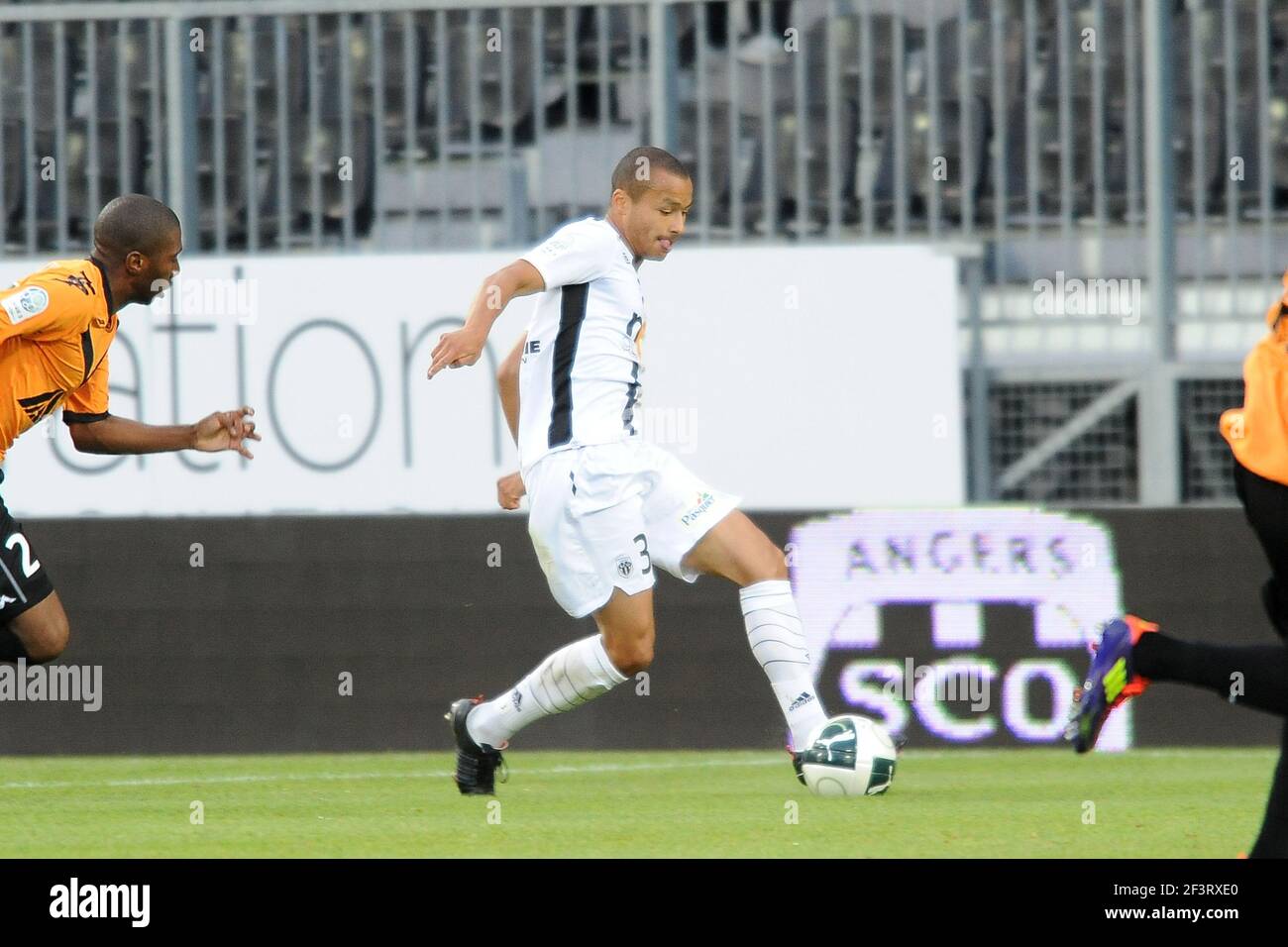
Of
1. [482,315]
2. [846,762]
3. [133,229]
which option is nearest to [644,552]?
[846,762]

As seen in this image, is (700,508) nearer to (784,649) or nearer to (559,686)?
(784,649)

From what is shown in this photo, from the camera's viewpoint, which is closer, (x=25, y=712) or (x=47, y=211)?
(x=25, y=712)

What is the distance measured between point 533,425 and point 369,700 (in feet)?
10.3

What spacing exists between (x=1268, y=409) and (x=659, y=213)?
2262 millimetres

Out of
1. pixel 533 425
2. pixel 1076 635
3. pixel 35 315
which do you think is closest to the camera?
pixel 35 315

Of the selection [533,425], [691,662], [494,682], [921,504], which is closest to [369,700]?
[494,682]

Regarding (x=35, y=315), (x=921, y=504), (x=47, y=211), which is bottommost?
(x=921, y=504)

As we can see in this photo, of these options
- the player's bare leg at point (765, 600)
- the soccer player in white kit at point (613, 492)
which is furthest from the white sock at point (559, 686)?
the player's bare leg at point (765, 600)

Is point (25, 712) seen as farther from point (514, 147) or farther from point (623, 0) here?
point (623, 0)

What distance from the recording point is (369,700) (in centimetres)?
953

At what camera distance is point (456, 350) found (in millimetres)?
5844

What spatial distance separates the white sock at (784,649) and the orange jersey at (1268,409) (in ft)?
5.96

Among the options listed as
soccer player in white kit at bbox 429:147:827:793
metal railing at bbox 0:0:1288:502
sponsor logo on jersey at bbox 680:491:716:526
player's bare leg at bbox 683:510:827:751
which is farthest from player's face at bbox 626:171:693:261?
metal railing at bbox 0:0:1288:502

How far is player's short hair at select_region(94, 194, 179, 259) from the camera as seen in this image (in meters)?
6.47
